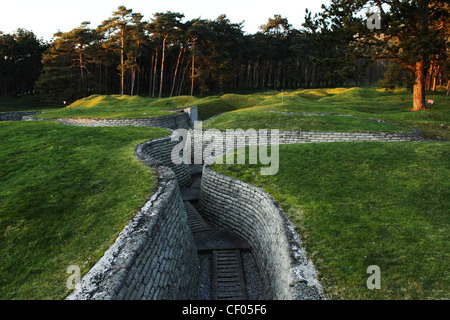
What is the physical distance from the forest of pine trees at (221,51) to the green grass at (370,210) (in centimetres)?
1129

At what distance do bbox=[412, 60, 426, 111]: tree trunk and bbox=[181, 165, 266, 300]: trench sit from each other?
18745 millimetres

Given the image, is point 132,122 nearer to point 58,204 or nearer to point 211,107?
A: point 58,204

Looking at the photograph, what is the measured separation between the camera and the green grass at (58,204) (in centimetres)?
479

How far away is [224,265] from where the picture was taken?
26.7ft

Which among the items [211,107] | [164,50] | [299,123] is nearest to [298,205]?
[299,123]

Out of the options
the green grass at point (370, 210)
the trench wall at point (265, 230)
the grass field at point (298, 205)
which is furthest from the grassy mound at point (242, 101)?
the trench wall at point (265, 230)

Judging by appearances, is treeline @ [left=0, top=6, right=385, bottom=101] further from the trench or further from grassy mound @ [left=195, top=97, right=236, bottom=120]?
the trench

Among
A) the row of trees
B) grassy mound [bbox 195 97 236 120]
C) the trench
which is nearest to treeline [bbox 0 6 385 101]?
the row of trees

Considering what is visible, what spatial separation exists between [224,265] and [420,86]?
67.0 ft

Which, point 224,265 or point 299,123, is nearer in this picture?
point 224,265

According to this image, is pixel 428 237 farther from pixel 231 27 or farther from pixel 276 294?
pixel 231 27

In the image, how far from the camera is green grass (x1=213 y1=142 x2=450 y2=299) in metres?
4.59

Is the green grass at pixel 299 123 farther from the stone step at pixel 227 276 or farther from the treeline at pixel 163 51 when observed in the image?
the treeline at pixel 163 51

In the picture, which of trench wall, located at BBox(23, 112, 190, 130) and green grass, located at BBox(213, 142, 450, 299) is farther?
trench wall, located at BBox(23, 112, 190, 130)
